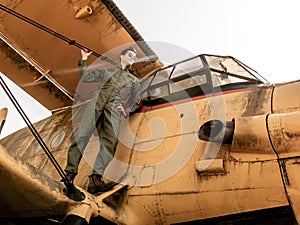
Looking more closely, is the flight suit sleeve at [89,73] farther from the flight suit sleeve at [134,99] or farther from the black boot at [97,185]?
the black boot at [97,185]

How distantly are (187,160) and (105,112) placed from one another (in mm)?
1067

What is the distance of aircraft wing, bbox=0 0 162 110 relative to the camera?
6.07 m

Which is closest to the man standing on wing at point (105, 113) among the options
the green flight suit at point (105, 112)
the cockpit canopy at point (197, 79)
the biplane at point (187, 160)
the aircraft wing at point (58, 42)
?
the green flight suit at point (105, 112)

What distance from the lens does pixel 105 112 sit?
14.7 feet

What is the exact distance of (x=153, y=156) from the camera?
4215mm

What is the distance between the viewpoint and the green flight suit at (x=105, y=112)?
4.28m

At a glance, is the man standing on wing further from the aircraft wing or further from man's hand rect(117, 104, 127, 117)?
the aircraft wing

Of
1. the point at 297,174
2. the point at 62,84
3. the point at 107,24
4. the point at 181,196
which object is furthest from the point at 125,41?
the point at 297,174

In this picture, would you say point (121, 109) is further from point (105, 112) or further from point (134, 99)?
point (134, 99)

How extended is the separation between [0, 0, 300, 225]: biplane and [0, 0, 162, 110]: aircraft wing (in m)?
1.33

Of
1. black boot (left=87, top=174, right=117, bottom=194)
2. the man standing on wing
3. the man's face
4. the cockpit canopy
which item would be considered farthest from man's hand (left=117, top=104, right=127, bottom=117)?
black boot (left=87, top=174, right=117, bottom=194)

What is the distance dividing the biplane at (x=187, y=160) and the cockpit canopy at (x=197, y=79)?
1 cm

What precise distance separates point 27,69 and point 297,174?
4875mm

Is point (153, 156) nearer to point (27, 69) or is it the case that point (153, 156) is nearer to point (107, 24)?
point (107, 24)
